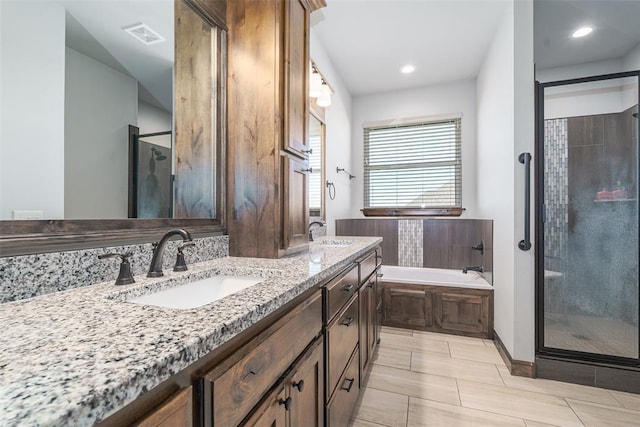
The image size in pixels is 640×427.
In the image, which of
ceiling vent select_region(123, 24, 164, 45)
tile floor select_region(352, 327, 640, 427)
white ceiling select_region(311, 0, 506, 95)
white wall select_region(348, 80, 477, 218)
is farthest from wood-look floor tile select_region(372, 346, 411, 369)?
white ceiling select_region(311, 0, 506, 95)

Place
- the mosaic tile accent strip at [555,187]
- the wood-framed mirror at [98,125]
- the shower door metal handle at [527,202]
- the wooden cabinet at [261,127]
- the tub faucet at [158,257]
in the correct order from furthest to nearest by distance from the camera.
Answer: the mosaic tile accent strip at [555,187] < the shower door metal handle at [527,202] < the wooden cabinet at [261,127] < the tub faucet at [158,257] < the wood-framed mirror at [98,125]

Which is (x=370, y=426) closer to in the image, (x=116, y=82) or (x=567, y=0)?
(x=116, y=82)

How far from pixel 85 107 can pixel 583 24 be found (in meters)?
3.55

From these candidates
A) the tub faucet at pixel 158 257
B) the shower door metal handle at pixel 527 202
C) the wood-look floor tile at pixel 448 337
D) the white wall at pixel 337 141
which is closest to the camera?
the tub faucet at pixel 158 257

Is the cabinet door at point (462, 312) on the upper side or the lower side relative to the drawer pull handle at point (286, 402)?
lower

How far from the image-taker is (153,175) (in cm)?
117

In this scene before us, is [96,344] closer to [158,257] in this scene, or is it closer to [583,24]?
[158,257]

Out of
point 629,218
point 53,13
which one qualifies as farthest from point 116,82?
point 629,218

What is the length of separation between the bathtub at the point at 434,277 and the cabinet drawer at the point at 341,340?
4.91ft

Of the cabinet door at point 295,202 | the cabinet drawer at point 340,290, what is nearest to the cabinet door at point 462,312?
the cabinet drawer at point 340,290

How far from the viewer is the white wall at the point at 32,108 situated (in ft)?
2.42

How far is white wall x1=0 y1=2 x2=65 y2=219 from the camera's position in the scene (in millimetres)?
736

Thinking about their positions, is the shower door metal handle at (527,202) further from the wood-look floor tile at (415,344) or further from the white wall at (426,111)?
the white wall at (426,111)

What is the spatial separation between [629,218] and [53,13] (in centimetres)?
312
